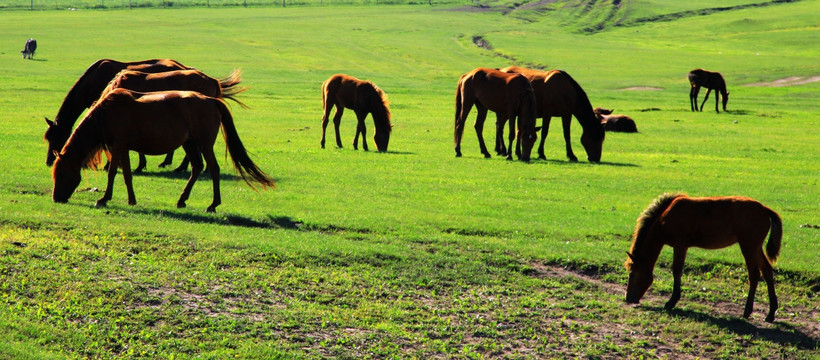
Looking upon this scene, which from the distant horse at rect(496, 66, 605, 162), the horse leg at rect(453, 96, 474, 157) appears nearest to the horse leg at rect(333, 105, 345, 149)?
the horse leg at rect(453, 96, 474, 157)

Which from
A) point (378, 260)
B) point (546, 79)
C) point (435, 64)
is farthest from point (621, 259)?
point (435, 64)

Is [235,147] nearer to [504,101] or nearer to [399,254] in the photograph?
[399,254]

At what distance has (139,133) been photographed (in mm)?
13547

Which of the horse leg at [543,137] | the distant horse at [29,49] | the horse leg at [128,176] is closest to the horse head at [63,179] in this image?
the horse leg at [128,176]

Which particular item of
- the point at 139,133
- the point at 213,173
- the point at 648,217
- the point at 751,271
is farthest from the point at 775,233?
the point at 139,133

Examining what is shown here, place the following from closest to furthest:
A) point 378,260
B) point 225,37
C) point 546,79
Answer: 1. point 378,260
2. point 546,79
3. point 225,37

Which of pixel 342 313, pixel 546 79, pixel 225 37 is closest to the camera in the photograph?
pixel 342 313

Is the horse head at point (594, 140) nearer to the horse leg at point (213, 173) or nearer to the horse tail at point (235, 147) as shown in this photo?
the horse tail at point (235, 147)

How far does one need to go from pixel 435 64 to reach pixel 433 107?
2810 centimetres

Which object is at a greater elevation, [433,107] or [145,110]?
[145,110]

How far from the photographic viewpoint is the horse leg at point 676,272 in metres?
10.4

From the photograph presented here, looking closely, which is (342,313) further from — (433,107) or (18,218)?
(433,107)

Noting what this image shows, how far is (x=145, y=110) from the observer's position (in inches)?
534

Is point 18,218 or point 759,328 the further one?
point 18,218
